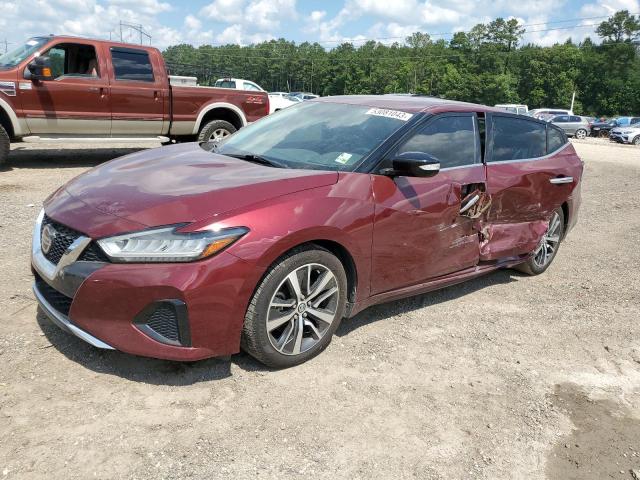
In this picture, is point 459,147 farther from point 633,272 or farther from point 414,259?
point 633,272

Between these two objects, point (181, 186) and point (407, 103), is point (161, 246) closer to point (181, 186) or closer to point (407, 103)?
point (181, 186)

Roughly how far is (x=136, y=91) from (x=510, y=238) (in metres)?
7.09

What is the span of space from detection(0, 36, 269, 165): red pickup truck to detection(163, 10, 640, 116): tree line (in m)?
43.6

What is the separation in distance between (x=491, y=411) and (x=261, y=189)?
5.89 ft

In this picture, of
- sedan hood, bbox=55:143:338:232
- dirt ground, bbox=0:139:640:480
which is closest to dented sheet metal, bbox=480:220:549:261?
dirt ground, bbox=0:139:640:480

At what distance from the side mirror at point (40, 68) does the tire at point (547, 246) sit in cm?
→ 737

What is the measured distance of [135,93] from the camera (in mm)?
9125

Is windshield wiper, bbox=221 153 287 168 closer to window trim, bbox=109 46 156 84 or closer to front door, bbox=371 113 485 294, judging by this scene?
front door, bbox=371 113 485 294

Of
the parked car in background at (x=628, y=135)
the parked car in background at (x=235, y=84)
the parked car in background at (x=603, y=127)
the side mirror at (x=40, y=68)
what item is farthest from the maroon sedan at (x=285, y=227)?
the parked car in background at (x=603, y=127)

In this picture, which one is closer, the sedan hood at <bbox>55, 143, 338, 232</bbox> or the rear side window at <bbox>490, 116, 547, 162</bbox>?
the sedan hood at <bbox>55, 143, 338, 232</bbox>

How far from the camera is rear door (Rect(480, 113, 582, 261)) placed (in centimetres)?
432

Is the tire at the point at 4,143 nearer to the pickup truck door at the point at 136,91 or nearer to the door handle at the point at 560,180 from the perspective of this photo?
the pickup truck door at the point at 136,91

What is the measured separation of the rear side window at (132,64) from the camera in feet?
29.5

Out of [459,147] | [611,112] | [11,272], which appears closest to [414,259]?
[459,147]
